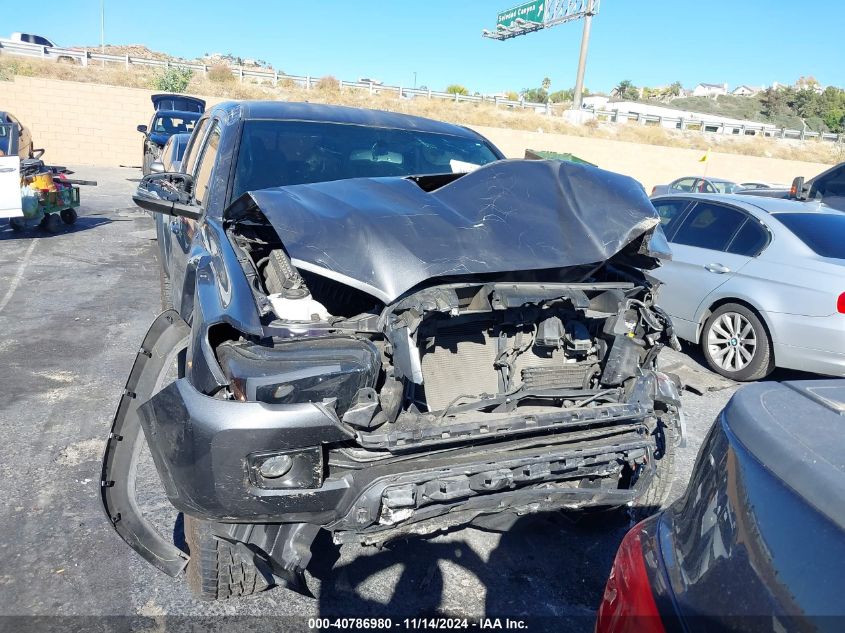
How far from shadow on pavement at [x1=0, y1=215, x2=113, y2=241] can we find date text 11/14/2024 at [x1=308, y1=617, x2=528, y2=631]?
904cm

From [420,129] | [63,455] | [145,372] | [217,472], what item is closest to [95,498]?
[63,455]

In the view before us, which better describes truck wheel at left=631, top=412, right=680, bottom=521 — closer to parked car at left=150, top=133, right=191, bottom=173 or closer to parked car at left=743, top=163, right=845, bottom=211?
parked car at left=150, top=133, right=191, bottom=173

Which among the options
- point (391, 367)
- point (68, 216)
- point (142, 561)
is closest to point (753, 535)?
point (391, 367)

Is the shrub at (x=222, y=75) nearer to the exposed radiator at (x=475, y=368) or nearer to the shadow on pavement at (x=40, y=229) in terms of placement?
the shadow on pavement at (x=40, y=229)

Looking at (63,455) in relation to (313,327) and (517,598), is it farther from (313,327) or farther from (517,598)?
(517,598)

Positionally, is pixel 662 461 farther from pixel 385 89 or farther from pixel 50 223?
pixel 385 89

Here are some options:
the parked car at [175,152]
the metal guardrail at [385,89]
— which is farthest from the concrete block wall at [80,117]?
→ the parked car at [175,152]

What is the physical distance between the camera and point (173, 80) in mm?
26672

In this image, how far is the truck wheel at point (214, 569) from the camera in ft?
7.70

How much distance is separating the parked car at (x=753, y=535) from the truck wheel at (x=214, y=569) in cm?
147

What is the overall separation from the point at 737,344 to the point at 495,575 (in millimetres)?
3686

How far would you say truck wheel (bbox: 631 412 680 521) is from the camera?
2918 mm

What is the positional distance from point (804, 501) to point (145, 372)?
2405mm

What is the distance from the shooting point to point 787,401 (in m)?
1.46
